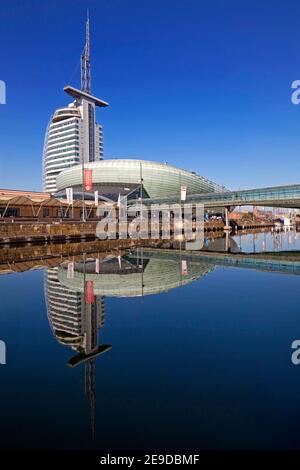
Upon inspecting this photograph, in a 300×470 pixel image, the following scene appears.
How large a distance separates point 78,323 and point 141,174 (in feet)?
265

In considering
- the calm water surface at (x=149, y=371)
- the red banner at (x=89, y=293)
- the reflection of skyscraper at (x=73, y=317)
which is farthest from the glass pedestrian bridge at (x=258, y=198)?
the reflection of skyscraper at (x=73, y=317)

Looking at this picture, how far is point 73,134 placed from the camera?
128750 millimetres

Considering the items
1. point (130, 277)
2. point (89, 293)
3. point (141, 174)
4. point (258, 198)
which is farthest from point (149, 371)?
point (141, 174)

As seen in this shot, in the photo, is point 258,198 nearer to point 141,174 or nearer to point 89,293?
point 141,174

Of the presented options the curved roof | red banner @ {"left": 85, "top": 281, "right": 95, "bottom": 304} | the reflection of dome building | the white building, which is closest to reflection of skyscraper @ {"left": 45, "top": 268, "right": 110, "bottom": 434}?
red banner @ {"left": 85, "top": 281, "right": 95, "bottom": 304}

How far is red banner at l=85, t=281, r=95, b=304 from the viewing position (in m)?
11.6

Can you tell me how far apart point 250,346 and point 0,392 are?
489cm

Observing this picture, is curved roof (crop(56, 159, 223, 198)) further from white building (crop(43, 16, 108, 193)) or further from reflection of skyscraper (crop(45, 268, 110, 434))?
reflection of skyscraper (crop(45, 268, 110, 434))

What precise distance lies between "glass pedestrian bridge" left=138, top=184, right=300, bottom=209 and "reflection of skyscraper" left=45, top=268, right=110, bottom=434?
50373 millimetres

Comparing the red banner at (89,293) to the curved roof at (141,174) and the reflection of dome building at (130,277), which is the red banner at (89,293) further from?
the curved roof at (141,174)

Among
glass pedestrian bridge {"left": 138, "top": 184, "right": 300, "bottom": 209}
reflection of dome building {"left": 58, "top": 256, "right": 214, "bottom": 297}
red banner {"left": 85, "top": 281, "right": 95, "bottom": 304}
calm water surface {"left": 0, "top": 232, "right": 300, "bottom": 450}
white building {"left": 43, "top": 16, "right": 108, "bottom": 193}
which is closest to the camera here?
calm water surface {"left": 0, "top": 232, "right": 300, "bottom": 450}

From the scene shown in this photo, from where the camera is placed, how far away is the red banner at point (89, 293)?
11.6 m

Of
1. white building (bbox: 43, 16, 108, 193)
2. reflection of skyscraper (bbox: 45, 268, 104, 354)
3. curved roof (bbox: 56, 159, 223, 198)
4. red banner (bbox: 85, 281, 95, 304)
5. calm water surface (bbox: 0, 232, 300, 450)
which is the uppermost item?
white building (bbox: 43, 16, 108, 193)

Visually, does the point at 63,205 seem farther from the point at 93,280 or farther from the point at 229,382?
the point at 229,382
